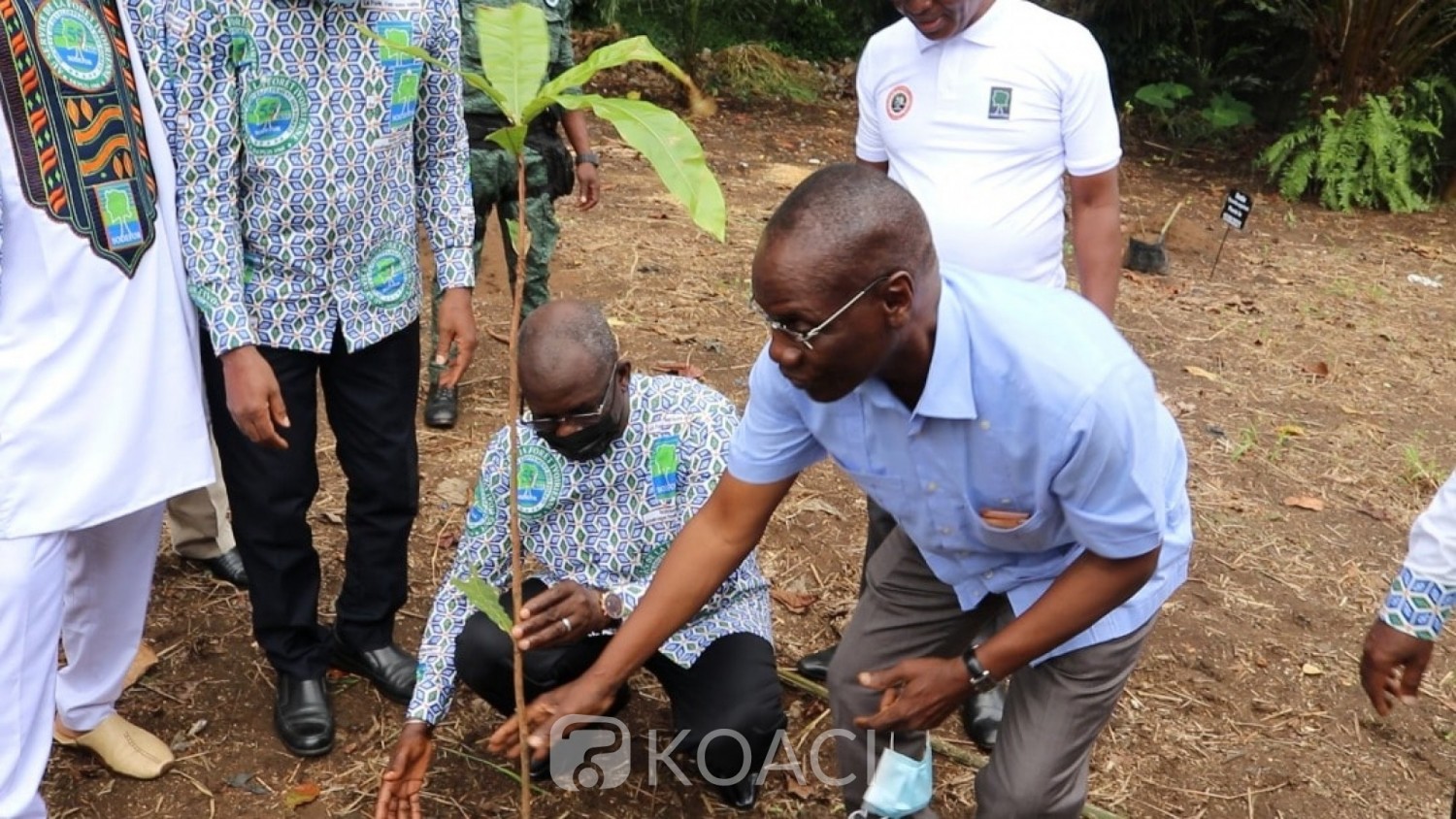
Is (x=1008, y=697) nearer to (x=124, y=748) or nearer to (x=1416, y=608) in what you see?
(x=1416, y=608)

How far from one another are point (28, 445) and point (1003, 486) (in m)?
1.75

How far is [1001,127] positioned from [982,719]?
152 centimetres

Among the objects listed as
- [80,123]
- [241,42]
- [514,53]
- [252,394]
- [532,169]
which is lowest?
[532,169]

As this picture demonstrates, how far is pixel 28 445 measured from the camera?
221cm

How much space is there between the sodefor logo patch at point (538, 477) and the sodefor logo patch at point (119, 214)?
906mm

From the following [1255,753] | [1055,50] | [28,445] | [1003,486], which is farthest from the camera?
[1255,753]

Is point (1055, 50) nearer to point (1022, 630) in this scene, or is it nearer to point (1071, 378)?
point (1071, 378)

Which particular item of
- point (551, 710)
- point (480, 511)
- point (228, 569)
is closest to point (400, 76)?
point (480, 511)

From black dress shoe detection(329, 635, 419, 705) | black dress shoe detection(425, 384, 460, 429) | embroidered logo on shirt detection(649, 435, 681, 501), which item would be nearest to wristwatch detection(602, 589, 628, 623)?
embroidered logo on shirt detection(649, 435, 681, 501)

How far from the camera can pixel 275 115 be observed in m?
2.47

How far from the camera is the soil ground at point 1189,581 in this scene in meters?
2.97

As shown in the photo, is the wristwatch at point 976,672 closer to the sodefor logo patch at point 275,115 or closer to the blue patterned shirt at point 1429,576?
the blue patterned shirt at point 1429,576

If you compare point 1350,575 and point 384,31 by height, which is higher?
point 384,31

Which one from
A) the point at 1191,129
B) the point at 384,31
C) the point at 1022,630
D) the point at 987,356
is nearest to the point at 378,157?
the point at 384,31
